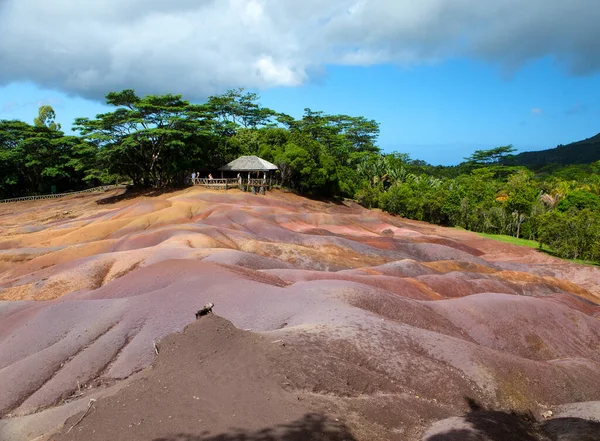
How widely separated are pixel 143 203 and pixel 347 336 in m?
37.1

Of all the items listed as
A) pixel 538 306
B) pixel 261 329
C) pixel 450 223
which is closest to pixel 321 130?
pixel 450 223

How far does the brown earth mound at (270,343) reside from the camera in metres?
9.07

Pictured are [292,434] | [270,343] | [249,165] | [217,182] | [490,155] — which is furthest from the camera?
[490,155]

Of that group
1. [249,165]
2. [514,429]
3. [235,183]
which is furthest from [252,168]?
[514,429]

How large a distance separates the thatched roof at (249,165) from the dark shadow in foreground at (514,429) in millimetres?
50346

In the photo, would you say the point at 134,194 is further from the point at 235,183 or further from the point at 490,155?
the point at 490,155

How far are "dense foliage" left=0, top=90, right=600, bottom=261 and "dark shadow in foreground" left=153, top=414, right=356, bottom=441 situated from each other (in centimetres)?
4416

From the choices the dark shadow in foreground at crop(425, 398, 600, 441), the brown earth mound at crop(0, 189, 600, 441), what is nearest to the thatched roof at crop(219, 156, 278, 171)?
the brown earth mound at crop(0, 189, 600, 441)

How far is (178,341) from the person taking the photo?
464 inches

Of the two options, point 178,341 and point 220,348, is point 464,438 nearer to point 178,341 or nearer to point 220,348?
point 220,348

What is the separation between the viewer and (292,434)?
7.71 m

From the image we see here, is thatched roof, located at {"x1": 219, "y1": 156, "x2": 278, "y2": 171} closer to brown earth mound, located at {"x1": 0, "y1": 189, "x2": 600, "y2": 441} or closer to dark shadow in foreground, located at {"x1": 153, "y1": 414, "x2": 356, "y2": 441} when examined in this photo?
brown earth mound, located at {"x1": 0, "y1": 189, "x2": 600, "y2": 441}

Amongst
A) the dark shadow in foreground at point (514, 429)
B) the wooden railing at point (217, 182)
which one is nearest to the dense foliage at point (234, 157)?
the wooden railing at point (217, 182)

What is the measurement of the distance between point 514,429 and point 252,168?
170ft
